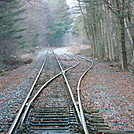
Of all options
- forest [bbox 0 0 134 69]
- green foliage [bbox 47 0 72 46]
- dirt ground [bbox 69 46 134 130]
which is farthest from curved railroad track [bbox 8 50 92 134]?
green foliage [bbox 47 0 72 46]

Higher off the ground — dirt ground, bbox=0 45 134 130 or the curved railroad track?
the curved railroad track

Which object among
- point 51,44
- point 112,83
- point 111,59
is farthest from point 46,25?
point 112,83

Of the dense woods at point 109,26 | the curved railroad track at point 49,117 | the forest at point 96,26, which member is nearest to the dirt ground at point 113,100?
the curved railroad track at point 49,117

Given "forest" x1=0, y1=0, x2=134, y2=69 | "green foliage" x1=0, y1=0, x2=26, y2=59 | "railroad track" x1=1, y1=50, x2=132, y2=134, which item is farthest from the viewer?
"green foliage" x1=0, y1=0, x2=26, y2=59

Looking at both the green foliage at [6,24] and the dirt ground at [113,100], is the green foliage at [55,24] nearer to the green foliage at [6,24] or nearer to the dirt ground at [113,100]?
the green foliage at [6,24]

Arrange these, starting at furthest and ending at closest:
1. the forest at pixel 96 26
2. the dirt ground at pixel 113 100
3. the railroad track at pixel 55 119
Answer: the forest at pixel 96 26 → the dirt ground at pixel 113 100 → the railroad track at pixel 55 119

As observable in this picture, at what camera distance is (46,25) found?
70375 millimetres

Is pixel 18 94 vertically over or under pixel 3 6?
under

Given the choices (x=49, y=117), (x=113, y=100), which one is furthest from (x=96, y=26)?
(x=49, y=117)

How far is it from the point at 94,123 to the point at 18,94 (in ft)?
14.9

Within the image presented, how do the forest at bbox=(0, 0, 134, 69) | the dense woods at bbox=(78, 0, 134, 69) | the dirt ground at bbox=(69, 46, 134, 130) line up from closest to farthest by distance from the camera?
the dirt ground at bbox=(69, 46, 134, 130) < the forest at bbox=(0, 0, 134, 69) < the dense woods at bbox=(78, 0, 134, 69)

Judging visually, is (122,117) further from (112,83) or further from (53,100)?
(112,83)

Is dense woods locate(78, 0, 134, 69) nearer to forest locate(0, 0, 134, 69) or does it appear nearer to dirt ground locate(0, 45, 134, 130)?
forest locate(0, 0, 134, 69)

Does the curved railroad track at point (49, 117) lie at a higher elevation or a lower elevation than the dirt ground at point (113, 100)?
higher
